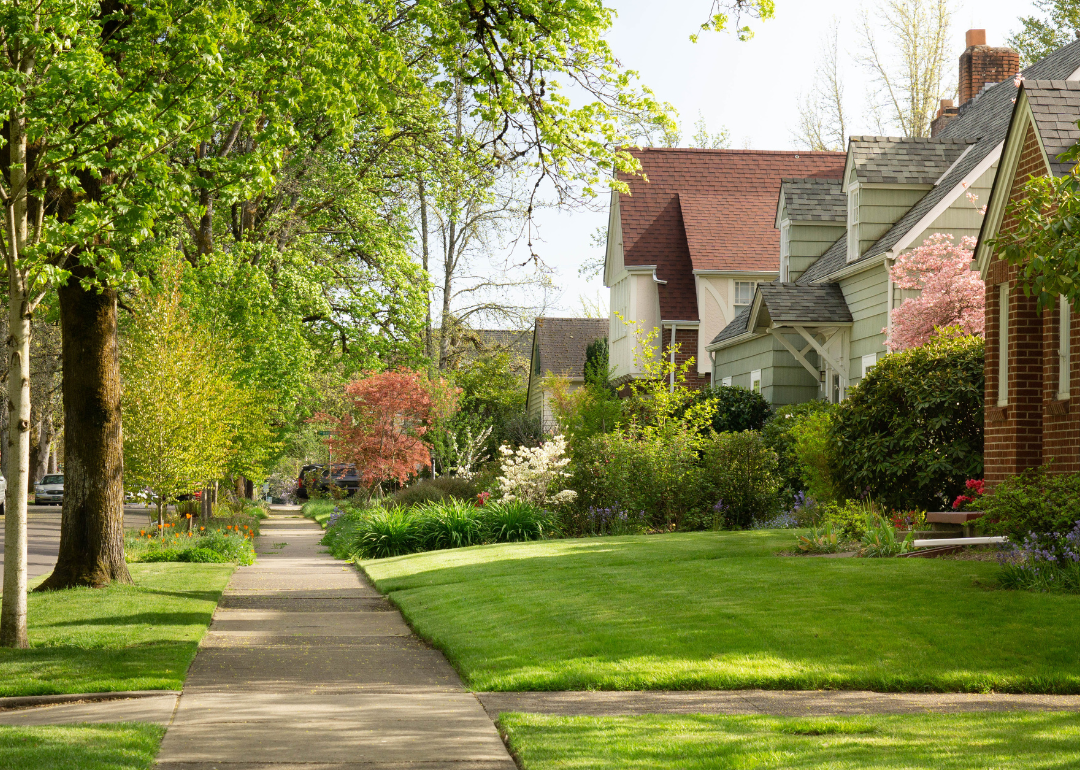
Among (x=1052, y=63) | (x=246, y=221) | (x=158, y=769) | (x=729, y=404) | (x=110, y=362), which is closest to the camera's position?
(x=158, y=769)

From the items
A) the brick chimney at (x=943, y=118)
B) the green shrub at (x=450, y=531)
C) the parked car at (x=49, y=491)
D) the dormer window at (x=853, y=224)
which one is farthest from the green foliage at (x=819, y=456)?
the parked car at (x=49, y=491)

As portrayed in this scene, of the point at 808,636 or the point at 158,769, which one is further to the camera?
the point at 808,636

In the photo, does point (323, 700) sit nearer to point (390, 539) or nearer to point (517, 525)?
point (517, 525)

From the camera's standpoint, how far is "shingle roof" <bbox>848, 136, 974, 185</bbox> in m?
22.3

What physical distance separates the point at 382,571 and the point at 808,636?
8976 mm

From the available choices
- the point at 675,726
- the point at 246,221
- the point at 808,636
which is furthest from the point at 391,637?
the point at 246,221

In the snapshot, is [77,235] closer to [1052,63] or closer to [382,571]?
[382,571]

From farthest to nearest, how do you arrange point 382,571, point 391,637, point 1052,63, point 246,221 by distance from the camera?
point 246,221
point 1052,63
point 382,571
point 391,637

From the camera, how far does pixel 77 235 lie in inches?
366

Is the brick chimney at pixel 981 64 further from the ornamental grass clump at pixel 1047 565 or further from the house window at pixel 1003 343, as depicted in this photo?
the ornamental grass clump at pixel 1047 565

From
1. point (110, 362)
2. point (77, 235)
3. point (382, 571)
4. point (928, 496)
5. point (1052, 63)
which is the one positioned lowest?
point (382, 571)

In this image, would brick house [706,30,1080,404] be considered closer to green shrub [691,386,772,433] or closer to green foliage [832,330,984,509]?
green shrub [691,386,772,433]

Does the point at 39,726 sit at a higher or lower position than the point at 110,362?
lower

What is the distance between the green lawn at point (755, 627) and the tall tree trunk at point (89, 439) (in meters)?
3.87
